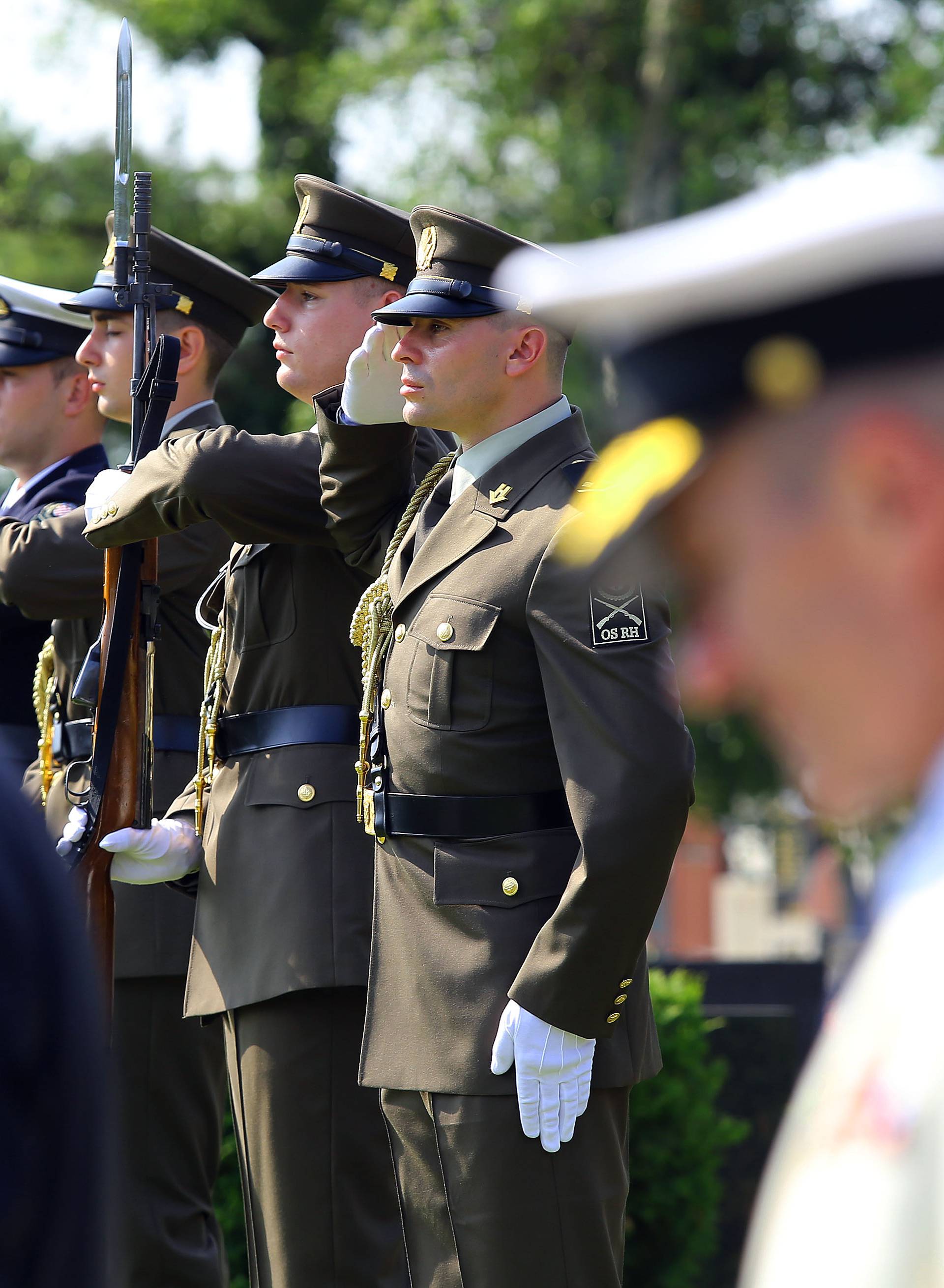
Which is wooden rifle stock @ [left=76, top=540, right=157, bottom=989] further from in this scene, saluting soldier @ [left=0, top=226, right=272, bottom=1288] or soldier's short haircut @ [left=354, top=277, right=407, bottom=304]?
soldier's short haircut @ [left=354, top=277, right=407, bottom=304]

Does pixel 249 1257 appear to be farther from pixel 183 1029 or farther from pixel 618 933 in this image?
pixel 618 933

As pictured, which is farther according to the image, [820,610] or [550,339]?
[550,339]

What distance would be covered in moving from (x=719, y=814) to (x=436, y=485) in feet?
45.4

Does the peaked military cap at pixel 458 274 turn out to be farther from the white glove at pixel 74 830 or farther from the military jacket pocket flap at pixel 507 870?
the white glove at pixel 74 830

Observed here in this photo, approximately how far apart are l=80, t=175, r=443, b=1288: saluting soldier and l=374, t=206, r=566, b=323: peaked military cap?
0.41m

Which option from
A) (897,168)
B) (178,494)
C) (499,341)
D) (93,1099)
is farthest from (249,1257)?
(897,168)

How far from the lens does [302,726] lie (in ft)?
11.7

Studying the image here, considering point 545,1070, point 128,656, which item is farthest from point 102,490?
point 545,1070

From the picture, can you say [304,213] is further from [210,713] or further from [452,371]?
[210,713]

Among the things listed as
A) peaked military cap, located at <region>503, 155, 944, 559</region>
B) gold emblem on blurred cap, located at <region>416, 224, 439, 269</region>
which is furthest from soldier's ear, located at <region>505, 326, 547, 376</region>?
peaked military cap, located at <region>503, 155, 944, 559</region>

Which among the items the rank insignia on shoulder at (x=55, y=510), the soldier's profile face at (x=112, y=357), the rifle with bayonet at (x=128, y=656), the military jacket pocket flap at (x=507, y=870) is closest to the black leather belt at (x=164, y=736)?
the rifle with bayonet at (x=128, y=656)

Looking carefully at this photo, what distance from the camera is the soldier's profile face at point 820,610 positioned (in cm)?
102

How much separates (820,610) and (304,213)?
9.95ft

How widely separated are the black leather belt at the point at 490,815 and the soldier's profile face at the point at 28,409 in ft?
7.07
